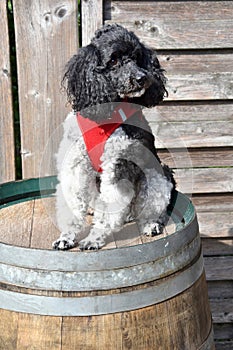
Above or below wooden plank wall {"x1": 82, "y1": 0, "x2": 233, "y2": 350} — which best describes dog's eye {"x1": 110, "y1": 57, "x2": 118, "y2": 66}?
above

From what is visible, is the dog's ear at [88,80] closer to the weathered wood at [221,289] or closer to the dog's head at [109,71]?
the dog's head at [109,71]

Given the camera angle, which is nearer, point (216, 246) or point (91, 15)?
point (91, 15)

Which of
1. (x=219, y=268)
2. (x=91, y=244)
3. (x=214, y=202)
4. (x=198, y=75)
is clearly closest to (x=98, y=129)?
(x=91, y=244)

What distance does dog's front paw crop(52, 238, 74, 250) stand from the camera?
1.84 metres

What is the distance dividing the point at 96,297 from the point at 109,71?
0.82m

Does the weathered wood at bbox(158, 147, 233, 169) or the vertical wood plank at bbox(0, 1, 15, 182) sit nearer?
the vertical wood plank at bbox(0, 1, 15, 182)

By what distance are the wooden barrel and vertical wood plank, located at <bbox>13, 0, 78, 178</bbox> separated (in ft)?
3.95

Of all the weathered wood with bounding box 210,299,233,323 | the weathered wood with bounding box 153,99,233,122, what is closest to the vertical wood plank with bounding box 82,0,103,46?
the weathered wood with bounding box 153,99,233,122

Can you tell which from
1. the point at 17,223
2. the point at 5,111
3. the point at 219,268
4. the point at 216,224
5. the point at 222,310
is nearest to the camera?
the point at 17,223

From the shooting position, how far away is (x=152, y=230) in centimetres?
199

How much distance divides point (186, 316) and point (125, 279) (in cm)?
30

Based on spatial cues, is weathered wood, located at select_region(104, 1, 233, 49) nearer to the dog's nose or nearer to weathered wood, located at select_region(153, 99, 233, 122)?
weathered wood, located at select_region(153, 99, 233, 122)

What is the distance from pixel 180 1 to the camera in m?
2.67

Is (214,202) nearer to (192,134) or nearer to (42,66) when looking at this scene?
(192,134)
